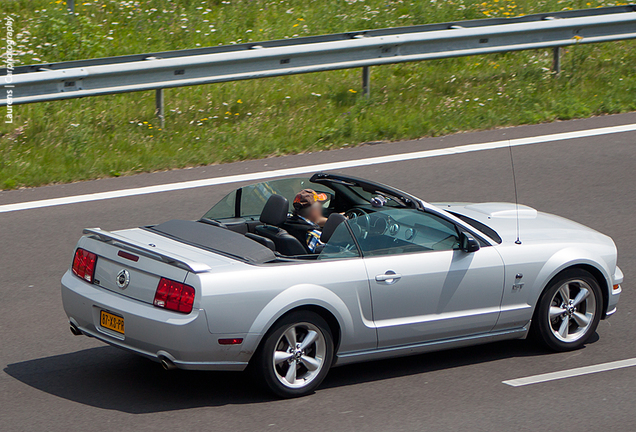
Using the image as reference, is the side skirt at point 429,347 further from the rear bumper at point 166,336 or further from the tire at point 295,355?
the rear bumper at point 166,336

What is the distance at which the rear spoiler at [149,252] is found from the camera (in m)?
5.41

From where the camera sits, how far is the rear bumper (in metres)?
5.35

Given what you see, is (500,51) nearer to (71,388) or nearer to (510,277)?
(510,277)

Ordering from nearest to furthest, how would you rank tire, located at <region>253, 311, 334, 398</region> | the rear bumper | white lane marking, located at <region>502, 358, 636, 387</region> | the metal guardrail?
the rear bumper → tire, located at <region>253, 311, 334, 398</region> → white lane marking, located at <region>502, 358, 636, 387</region> → the metal guardrail

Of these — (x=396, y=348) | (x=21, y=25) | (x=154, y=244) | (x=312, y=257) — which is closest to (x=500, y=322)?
(x=396, y=348)

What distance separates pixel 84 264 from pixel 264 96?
7.42m

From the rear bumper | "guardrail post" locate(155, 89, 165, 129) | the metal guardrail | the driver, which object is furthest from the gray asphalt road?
"guardrail post" locate(155, 89, 165, 129)

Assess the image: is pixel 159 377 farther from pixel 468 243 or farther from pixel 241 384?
pixel 468 243

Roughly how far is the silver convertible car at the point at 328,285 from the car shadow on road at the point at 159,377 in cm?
23

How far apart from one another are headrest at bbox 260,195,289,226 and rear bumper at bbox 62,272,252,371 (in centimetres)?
136

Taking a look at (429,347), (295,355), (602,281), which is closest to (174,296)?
(295,355)

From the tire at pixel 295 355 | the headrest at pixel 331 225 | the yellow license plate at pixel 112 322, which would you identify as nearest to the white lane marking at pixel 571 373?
the tire at pixel 295 355

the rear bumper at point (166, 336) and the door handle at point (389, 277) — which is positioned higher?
the door handle at point (389, 277)

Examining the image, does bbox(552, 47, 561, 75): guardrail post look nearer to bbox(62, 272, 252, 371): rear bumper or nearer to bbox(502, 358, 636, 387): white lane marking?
bbox(502, 358, 636, 387): white lane marking
